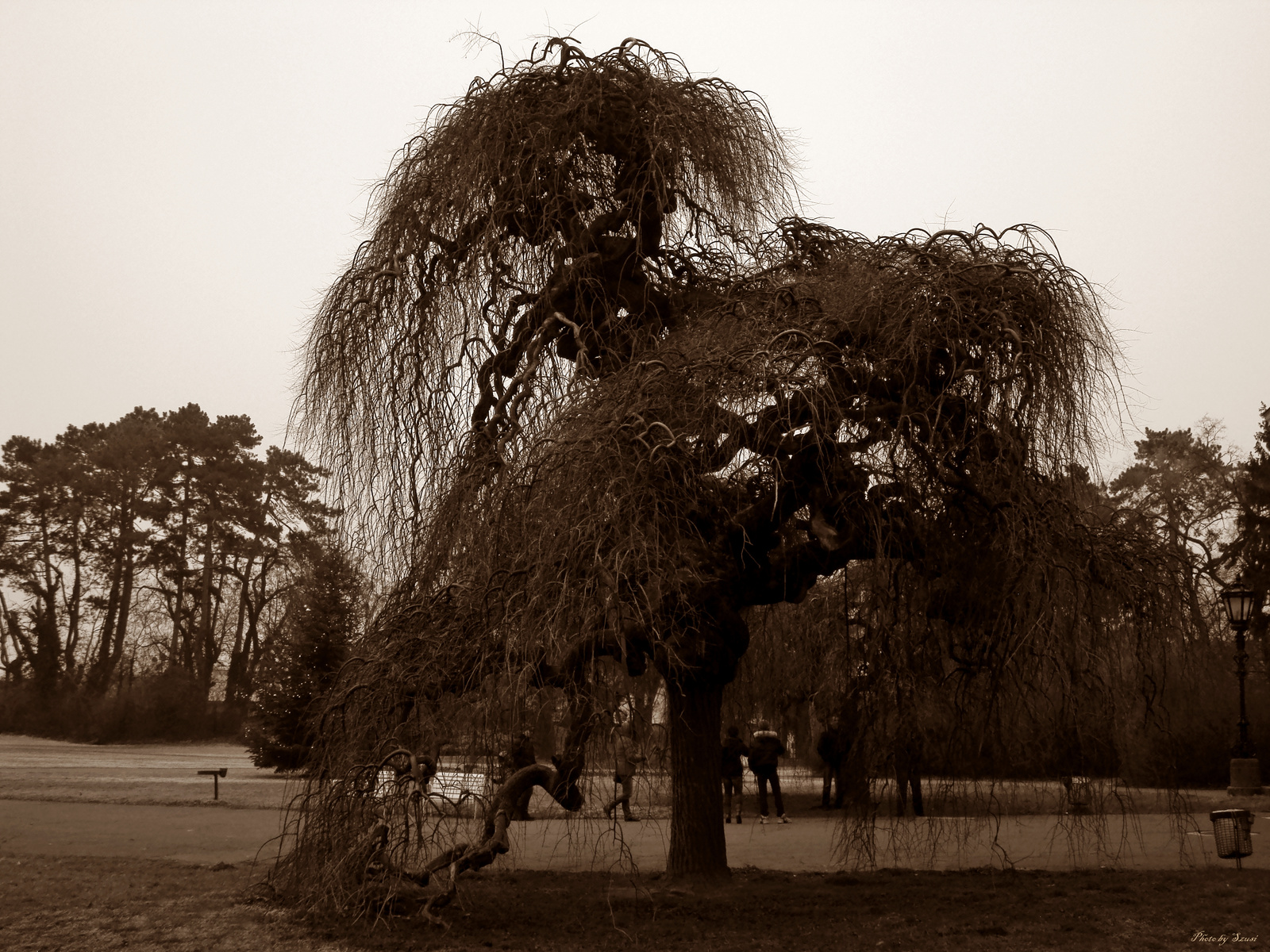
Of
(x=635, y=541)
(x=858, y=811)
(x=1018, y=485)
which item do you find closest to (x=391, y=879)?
(x=635, y=541)

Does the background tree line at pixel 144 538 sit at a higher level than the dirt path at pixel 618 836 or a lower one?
higher

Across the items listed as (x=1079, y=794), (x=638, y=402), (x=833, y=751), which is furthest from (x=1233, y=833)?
(x=638, y=402)

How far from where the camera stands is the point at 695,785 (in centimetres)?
932

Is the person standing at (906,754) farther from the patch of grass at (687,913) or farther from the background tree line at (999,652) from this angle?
the patch of grass at (687,913)

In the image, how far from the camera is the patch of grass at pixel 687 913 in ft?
25.0

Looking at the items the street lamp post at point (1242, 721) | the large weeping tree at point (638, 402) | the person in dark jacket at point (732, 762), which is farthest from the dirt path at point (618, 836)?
the street lamp post at point (1242, 721)

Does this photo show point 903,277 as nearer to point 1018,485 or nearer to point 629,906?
point 1018,485

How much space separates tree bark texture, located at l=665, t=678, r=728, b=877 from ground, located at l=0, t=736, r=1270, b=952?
0.23m

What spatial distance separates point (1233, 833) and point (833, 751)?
4.83 m

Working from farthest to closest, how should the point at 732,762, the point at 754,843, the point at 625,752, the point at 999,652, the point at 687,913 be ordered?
the point at 732,762 → the point at 754,843 → the point at 999,652 → the point at 687,913 → the point at 625,752

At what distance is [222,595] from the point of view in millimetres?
47250

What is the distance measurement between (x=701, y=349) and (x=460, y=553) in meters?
2.18

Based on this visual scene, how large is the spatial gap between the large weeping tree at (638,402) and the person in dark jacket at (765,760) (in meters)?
5.64

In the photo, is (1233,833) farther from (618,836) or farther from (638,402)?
(638,402)
